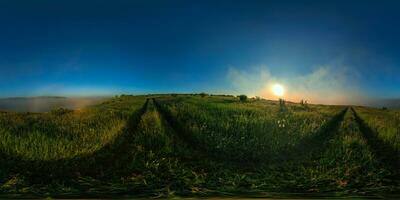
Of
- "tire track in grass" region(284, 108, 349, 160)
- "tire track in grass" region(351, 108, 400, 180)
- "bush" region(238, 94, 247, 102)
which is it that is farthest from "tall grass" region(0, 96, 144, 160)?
"tire track in grass" region(351, 108, 400, 180)

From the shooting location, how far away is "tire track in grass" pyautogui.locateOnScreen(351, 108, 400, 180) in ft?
19.9

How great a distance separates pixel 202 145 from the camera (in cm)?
627

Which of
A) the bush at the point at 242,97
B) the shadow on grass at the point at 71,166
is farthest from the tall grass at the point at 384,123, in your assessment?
the shadow on grass at the point at 71,166

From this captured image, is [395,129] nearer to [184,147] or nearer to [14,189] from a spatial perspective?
[184,147]

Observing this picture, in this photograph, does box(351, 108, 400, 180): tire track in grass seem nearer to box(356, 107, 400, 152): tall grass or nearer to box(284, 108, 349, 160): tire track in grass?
box(356, 107, 400, 152): tall grass

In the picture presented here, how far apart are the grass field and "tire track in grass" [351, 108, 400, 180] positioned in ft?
0.03

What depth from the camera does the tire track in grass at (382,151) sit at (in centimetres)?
608

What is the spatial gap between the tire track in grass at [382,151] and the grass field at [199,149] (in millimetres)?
10

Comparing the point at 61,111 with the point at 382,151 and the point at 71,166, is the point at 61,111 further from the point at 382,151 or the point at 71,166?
the point at 382,151

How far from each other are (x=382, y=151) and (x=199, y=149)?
6.00 ft

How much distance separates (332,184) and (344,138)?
592 millimetres

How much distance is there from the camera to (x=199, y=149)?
6.25m

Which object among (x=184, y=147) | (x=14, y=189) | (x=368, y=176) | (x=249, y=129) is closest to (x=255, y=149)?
(x=249, y=129)

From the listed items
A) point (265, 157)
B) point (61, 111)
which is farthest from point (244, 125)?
point (61, 111)
